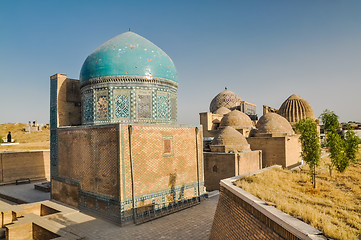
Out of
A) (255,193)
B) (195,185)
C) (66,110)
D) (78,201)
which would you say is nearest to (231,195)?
(255,193)

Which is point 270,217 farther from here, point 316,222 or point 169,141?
point 169,141

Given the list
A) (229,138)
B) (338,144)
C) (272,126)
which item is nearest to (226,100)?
(272,126)

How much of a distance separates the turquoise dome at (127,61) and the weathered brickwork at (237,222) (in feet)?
19.6

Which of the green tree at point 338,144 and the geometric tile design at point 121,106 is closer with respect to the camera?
the geometric tile design at point 121,106

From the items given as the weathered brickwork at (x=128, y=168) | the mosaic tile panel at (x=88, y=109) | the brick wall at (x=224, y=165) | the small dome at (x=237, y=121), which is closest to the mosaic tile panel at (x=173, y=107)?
the weathered brickwork at (x=128, y=168)

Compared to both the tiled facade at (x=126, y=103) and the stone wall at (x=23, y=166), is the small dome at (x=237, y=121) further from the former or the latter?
the stone wall at (x=23, y=166)

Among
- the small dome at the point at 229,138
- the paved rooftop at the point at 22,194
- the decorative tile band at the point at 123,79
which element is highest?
the decorative tile band at the point at 123,79

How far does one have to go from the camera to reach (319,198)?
6449 millimetres

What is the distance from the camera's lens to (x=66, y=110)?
11.1 metres

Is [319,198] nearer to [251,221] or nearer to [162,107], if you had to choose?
[251,221]

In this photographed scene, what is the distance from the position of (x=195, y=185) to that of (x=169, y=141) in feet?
7.91

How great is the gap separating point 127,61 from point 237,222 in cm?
749

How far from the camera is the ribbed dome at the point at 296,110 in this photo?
80.6 ft

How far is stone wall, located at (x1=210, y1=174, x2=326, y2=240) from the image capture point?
3.29 meters
